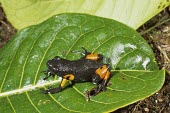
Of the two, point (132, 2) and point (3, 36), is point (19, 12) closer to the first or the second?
point (3, 36)

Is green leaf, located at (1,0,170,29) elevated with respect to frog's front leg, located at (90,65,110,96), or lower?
elevated

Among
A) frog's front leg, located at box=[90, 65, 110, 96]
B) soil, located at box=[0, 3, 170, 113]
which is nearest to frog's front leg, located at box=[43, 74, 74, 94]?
frog's front leg, located at box=[90, 65, 110, 96]

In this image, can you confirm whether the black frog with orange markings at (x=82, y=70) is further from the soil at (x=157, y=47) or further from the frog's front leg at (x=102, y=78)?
the soil at (x=157, y=47)

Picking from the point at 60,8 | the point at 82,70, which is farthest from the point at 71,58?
the point at 60,8

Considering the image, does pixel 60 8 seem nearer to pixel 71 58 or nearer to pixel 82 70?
pixel 71 58

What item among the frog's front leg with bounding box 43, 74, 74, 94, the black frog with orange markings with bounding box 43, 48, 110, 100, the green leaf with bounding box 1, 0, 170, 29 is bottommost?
the frog's front leg with bounding box 43, 74, 74, 94

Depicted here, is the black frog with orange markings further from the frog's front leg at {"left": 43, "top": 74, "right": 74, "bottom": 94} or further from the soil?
the soil

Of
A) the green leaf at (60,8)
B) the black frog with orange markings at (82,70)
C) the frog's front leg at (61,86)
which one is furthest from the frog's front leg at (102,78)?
the green leaf at (60,8)
